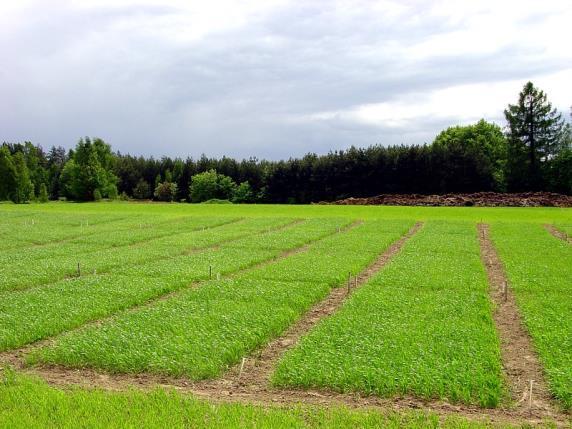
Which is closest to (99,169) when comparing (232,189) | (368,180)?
(232,189)

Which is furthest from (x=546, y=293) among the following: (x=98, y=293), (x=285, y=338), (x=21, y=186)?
(x=21, y=186)

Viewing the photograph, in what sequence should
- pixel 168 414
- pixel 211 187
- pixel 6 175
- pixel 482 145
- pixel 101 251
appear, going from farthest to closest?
pixel 482 145 < pixel 211 187 < pixel 6 175 < pixel 101 251 < pixel 168 414

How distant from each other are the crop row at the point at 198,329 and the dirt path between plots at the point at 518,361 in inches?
242

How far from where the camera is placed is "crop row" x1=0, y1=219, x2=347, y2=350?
617 inches

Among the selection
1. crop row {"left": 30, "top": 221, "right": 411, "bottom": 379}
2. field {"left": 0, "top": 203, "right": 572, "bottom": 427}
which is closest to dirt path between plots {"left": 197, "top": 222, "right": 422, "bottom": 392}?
field {"left": 0, "top": 203, "right": 572, "bottom": 427}

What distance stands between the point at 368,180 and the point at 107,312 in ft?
293

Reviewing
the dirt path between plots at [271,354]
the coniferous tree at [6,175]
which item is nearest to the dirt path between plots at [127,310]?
the dirt path between plots at [271,354]

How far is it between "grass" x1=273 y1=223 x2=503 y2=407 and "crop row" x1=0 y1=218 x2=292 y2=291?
13838 mm

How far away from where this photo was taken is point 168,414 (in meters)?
9.67

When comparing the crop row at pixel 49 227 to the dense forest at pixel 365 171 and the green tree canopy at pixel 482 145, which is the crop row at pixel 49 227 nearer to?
the dense forest at pixel 365 171

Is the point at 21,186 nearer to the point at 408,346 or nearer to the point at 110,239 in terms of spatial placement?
the point at 110,239

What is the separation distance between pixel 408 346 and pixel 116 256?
2161 cm

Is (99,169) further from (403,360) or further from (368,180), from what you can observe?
(403,360)

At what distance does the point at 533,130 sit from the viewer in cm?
9481
